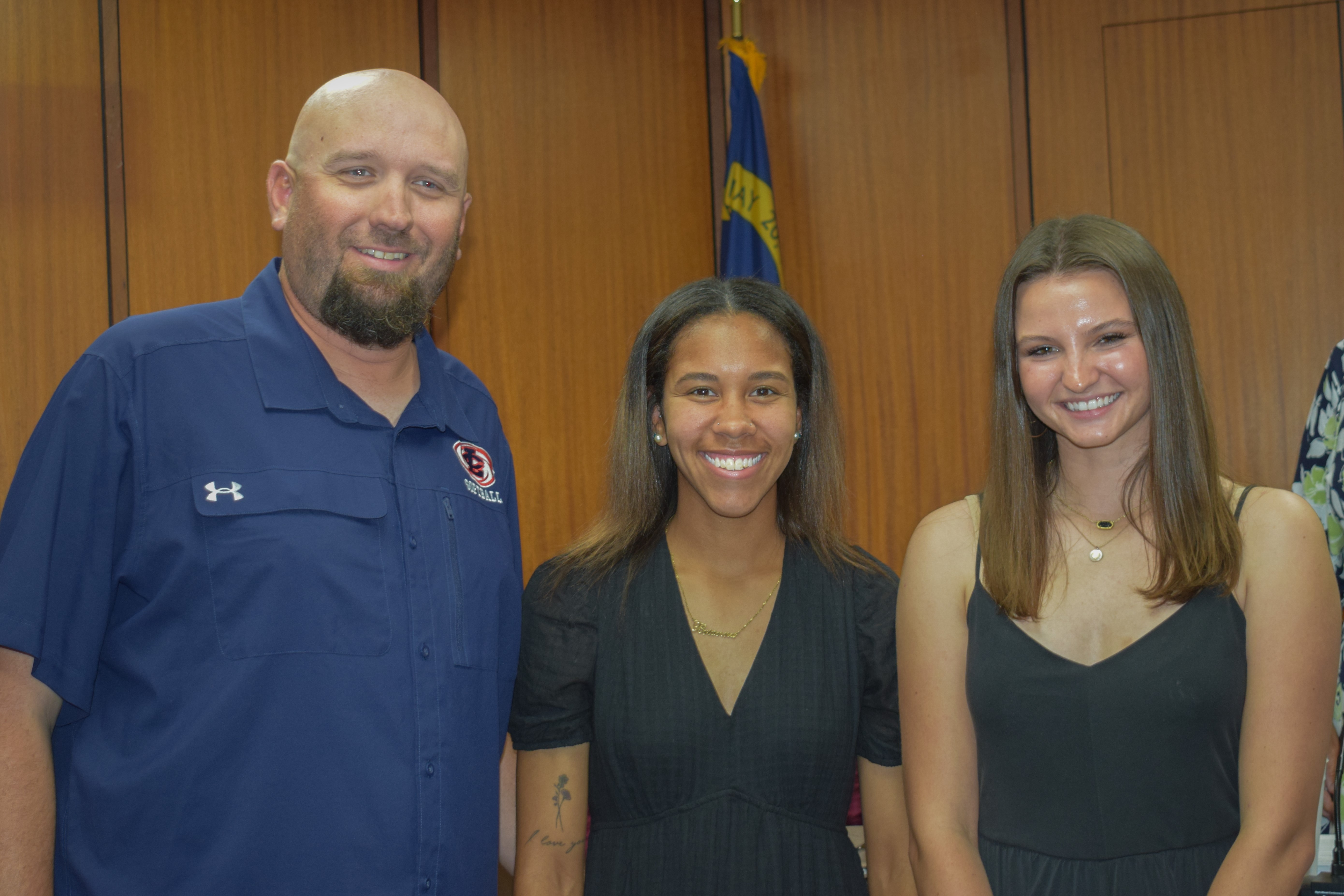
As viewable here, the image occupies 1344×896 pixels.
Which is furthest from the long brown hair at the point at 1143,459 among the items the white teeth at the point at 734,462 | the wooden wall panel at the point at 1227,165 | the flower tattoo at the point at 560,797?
the wooden wall panel at the point at 1227,165

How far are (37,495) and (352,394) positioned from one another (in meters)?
0.49

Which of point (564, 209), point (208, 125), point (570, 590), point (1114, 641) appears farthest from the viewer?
point (564, 209)

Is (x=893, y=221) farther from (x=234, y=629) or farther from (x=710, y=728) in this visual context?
(x=234, y=629)

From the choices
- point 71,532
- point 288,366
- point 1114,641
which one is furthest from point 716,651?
point 71,532

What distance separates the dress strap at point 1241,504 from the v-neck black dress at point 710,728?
61cm

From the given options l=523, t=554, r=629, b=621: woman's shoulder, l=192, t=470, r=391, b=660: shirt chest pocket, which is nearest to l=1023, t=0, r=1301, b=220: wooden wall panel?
l=523, t=554, r=629, b=621: woman's shoulder

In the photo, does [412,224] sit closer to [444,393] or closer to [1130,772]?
[444,393]

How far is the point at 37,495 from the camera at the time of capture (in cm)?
158

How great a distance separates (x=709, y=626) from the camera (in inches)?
83.4

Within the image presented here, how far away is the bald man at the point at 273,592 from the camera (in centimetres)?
161

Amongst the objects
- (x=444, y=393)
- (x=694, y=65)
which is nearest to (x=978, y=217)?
(x=694, y=65)

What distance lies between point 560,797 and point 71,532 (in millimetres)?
923

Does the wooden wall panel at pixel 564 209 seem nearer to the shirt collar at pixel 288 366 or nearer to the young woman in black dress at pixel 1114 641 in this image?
the shirt collar at pixel 288 366

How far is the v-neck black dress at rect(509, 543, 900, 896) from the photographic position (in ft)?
6.39
